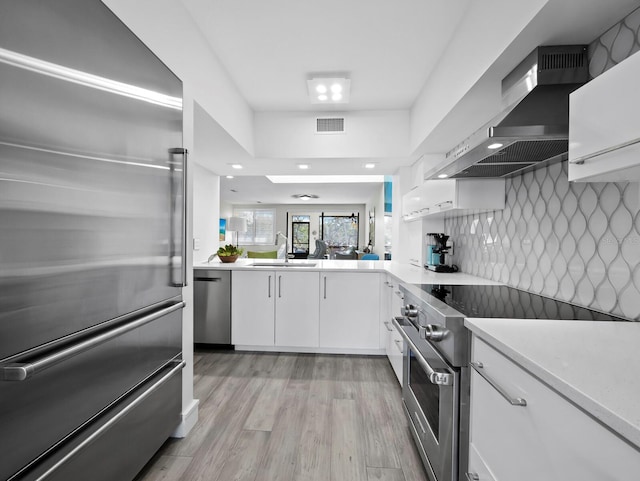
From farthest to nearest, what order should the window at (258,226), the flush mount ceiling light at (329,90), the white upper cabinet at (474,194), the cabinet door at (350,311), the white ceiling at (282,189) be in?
the window at (258,226) < the white ceiling at (282,189) < the cabinet door at (350,311) < the flush mount ceiling light at (329,90) < the white upper cabinet at (474,194)

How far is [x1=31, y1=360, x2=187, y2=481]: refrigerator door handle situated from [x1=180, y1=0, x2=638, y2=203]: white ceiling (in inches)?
68.6

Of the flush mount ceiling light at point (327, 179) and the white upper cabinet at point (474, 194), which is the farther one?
the flush mount ceiling light at point (327, 179)

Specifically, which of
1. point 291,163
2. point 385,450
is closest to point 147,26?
point 291,163

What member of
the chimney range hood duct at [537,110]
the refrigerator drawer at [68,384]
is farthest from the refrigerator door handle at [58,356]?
the chimney range hood duct at [537,110]

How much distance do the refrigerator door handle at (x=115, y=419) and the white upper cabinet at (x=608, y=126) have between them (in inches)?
69.4

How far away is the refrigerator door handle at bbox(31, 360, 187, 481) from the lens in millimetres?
968

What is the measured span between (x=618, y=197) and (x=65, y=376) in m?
2.05

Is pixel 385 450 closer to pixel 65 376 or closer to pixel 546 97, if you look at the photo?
pixel 65 376

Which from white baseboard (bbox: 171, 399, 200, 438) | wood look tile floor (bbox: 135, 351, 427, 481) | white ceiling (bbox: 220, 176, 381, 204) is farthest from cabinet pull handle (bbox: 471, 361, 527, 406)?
white ceiling (bbox: 220, 176, 381, 204)

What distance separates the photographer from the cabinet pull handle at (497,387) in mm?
827

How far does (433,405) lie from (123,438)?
1.29 m

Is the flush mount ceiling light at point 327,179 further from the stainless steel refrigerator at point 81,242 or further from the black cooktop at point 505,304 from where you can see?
the stainless steel refrigerator at point 81,242

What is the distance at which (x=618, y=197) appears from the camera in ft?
4.13

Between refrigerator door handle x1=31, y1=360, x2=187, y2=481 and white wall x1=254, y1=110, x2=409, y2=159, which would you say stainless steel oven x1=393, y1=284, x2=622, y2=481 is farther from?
white wall x1=254, y1=110, x2=409, y2=159
